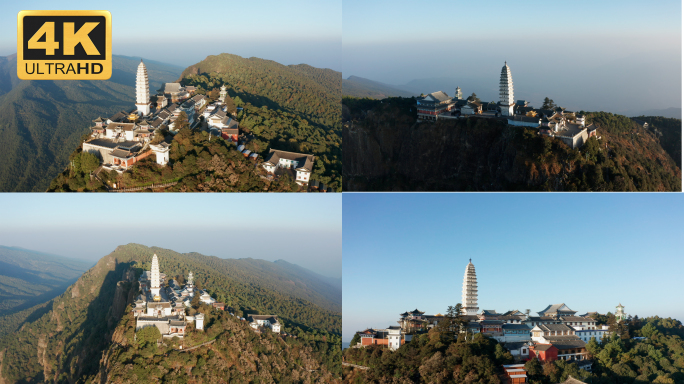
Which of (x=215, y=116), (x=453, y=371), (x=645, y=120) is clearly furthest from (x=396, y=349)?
(x=645, y=120)

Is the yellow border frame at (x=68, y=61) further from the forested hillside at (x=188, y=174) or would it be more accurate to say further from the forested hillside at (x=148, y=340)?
the forested hillside at (x=148, y=340)

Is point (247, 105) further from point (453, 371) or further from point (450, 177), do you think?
point (453, 371)

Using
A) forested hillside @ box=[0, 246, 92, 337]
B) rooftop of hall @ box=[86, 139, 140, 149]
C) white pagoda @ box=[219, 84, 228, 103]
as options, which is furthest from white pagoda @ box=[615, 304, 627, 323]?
forested hillside @ box=[0, 246, 92, 337]

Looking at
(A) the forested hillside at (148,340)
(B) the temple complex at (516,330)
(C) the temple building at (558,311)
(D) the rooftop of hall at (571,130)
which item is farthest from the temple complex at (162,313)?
(D) the rooftop of hall at (571,130)

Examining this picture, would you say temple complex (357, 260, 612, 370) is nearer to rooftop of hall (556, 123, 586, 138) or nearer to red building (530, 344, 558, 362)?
red building (530, 344, 558, 362)

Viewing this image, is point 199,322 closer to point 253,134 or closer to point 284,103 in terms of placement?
point 253,134

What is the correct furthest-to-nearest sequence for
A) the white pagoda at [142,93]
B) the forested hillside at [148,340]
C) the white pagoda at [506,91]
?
the white pagoda at [506,91] < the white pagoda at [142,93] < the forested hillside at [148,340]
